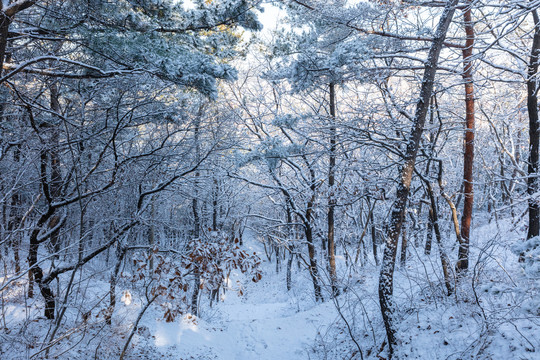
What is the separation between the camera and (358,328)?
7207 mm

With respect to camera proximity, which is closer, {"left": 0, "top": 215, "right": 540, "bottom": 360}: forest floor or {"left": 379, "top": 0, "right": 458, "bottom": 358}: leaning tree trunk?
{"left": 0, "top": 215, "right": 540, "bottom": 360}: forest floor

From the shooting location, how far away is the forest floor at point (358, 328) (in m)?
4.39

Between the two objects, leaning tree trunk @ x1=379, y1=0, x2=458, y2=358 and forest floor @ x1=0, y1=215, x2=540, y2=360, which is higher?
leaning tree trunk @ x1=379, y1=0, x2=458, y2=358

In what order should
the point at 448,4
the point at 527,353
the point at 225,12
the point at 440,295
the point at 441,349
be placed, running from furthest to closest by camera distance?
the point at 440,295 < the point at 225,12 < the point at 448,4 < the point at 441,349 < the point at 527,353

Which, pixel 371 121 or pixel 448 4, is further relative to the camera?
pixel 371 121

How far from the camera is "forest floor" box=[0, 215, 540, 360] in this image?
4.39 metres

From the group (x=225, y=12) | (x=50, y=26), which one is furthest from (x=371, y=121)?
(x=50, y=26)

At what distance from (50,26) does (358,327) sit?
8.81 metres

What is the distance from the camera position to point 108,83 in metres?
5.94

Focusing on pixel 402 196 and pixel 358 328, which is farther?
pixel 358 328

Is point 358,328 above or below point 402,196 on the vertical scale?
below

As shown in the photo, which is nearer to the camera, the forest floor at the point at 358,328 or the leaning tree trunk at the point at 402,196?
the forest floor at the point at 358,328

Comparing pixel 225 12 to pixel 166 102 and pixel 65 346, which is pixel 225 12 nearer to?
pixel 166 102

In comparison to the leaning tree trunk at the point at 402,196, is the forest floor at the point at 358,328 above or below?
below
